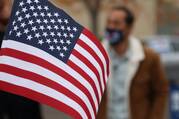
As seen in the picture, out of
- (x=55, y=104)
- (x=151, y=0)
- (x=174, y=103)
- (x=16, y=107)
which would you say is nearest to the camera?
(x=55, y=104)

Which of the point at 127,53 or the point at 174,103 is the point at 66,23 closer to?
the point at 127,53

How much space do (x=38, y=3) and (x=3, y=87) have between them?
47cm

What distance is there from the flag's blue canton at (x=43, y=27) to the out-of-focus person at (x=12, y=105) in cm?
197

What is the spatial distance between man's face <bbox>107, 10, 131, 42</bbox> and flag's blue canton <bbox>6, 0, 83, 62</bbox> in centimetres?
223

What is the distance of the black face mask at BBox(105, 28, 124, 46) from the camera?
6.29 metres

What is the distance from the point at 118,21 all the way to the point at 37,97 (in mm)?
2501

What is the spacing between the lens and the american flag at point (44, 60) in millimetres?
3990

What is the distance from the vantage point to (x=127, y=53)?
642 cm

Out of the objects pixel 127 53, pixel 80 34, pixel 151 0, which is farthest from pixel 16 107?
pixel 151 0

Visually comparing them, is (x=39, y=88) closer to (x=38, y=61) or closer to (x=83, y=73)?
(x=38, y=61)

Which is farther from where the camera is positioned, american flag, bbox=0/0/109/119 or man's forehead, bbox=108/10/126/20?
man's forehead, bbox=108/10/126/20

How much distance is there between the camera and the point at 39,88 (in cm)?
399

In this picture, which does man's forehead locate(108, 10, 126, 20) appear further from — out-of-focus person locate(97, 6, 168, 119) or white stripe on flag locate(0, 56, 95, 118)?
white stripe on flag locate(0, 56, 95, 118)

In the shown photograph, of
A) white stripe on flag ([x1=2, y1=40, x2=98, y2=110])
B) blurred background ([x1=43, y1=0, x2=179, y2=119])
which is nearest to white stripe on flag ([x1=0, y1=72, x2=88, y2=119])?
white stripe on flag ([x1=2, y1=40, x2=98, y2=110])
